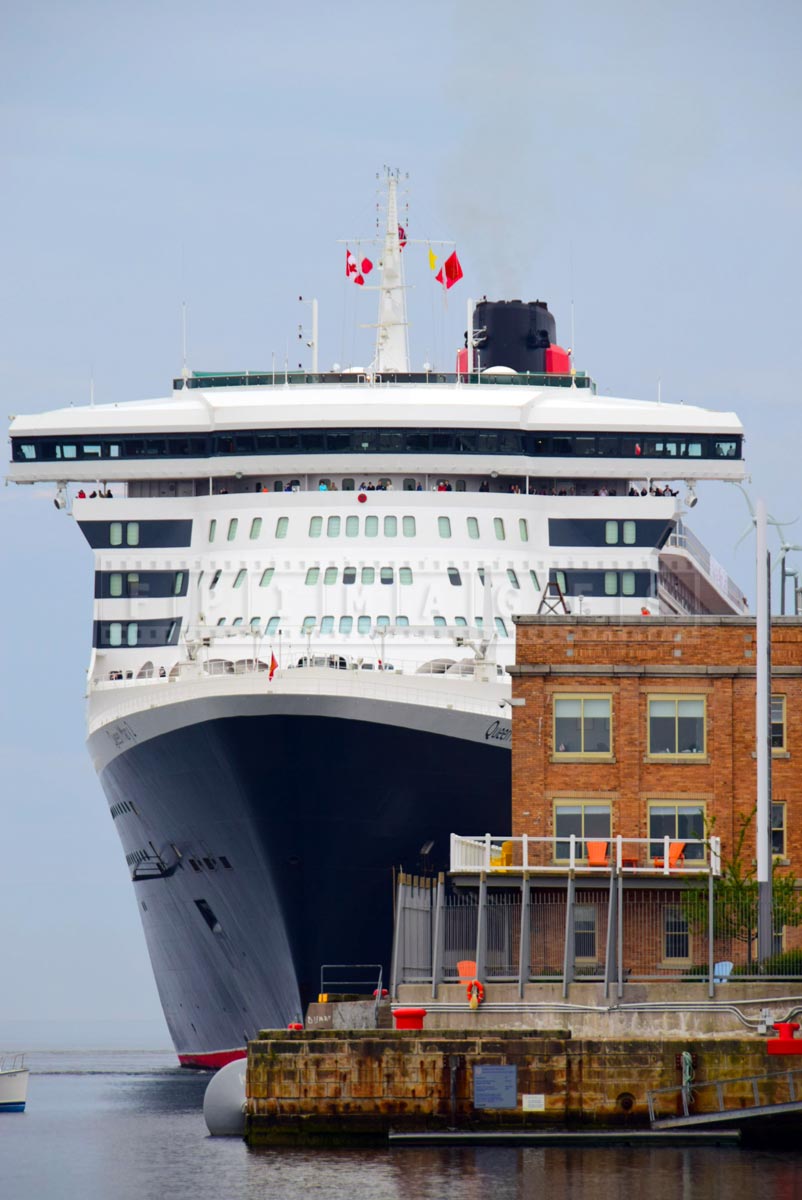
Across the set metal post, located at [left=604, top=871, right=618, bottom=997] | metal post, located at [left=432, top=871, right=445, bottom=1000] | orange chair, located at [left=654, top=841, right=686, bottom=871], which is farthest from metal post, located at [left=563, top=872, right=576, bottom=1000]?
orange chair, located at [left=654, top=841, right=686, bottom=871]

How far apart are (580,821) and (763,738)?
5.46 m

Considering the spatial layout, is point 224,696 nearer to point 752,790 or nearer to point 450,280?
point 752,790

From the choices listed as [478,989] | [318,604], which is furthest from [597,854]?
[318,604]

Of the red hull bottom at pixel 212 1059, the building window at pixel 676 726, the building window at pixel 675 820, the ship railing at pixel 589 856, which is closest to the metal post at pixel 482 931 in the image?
the ship railing at pixel 589 856

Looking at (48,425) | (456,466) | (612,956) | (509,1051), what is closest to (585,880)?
(612,956)

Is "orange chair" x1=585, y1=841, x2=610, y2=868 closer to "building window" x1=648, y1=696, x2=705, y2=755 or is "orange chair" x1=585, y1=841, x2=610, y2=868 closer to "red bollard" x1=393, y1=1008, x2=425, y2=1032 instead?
"building window" x1=648, y1=696, x2=705, y2=755

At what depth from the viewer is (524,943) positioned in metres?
43.3

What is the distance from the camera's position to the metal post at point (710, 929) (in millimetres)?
41188

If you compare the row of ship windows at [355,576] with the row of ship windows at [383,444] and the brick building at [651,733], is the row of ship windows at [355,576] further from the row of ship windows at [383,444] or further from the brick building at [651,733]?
the brick building at [651,733]

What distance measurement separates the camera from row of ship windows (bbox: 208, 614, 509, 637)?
5938 cm

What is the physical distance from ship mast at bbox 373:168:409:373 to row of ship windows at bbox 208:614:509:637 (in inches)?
633

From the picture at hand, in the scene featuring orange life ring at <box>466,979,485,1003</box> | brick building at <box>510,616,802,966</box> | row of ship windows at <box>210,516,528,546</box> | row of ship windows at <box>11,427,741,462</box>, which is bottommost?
orange life ring at <box>466,979,485,1003</box>

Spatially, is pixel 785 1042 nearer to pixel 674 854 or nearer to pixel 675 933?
pixel 675 933

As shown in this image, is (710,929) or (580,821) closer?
(710,929)
